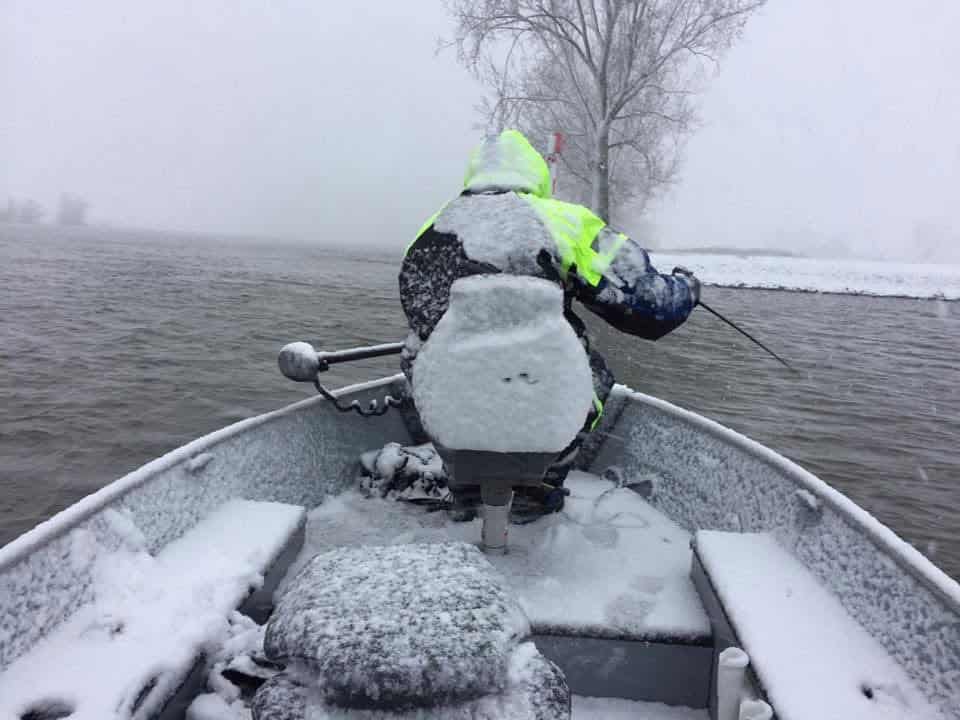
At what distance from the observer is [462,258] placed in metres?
2.37

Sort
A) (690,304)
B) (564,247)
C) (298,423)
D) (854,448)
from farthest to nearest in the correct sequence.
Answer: (854,448), (298,423), (690,304), (564,247)

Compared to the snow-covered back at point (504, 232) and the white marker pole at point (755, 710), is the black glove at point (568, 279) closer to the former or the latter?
the snow-covered back at point (504, 232)

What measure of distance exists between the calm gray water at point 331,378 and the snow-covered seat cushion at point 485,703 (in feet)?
13.4

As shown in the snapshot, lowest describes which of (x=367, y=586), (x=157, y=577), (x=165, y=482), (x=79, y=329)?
(x=79, y=329)

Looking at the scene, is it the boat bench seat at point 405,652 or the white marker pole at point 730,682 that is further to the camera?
the white marker pole at point 730,682

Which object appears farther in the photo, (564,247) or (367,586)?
(564,247)

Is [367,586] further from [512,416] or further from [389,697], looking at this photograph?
[512,416]

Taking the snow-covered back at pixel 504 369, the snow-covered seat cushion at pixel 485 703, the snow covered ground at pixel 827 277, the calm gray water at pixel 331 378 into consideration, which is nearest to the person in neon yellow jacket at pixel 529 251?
the snow-covered back at pixel 504 369

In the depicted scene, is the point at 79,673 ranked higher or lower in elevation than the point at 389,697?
lower

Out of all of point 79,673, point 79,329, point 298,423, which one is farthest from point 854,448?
point 79,329

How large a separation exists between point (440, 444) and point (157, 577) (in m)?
0.96

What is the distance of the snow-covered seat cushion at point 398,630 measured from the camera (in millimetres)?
1165

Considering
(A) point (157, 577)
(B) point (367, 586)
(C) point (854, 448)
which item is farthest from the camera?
(C) point (854, 448)

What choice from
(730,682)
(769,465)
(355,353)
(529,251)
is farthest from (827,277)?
(730,682)
